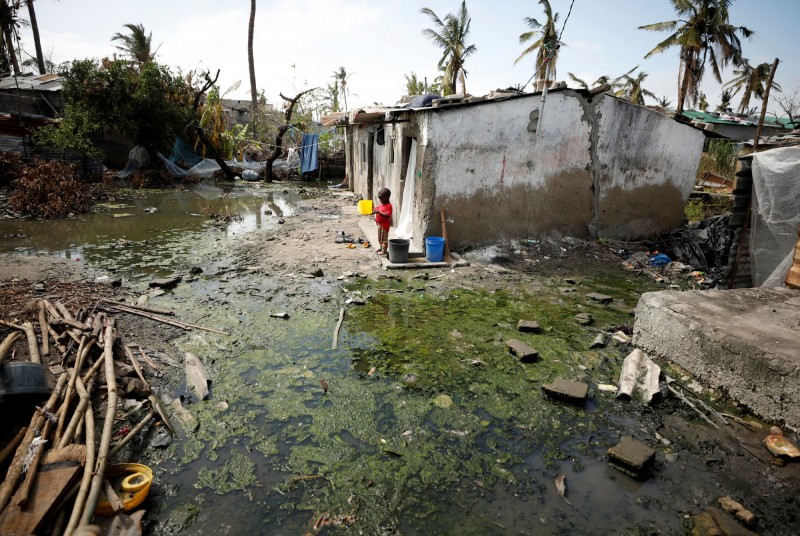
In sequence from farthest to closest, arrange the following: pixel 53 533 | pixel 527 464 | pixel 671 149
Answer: pixel 671 149
pixel 527 464
pixel 53 533

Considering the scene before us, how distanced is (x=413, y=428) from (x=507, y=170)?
19.4 ft

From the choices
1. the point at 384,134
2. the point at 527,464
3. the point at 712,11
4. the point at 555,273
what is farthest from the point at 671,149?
the point at 712,11

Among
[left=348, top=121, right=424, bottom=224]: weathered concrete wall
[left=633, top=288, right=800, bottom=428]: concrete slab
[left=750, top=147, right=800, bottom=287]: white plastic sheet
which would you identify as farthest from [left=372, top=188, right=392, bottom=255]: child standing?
[left=750, top=147, right=800, bottom=287]: white plastic sheet

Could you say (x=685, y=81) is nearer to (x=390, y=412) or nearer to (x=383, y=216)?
(x=383, y=216)

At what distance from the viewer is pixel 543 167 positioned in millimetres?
7984

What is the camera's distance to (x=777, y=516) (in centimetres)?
250

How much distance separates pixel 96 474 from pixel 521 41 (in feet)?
93.3

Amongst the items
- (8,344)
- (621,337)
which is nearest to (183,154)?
(8,344)

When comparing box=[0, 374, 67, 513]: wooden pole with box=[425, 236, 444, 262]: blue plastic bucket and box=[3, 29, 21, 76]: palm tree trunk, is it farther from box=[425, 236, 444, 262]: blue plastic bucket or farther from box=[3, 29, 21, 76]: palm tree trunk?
box=[3, 29, 21, 76]: palm tree trunk

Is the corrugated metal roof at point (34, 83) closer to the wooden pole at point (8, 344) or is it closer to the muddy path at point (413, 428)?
the muddy path at point (413, 428)

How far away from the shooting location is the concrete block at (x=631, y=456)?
109 inches

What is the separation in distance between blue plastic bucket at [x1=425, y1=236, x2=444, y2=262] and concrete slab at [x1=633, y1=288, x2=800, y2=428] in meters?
3.51

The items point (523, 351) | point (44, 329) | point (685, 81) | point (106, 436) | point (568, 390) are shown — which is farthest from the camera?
point (685, 81)

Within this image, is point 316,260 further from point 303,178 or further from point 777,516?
point 303,178
